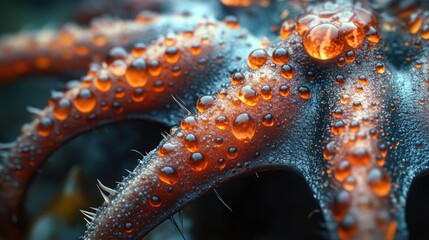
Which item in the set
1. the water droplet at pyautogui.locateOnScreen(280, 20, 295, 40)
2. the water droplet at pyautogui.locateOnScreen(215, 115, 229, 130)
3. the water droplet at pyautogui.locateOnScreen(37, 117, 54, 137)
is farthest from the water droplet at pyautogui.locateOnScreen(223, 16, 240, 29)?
the water droplet at pyautogui.locateOnScreen(37, 117, 54, 137)

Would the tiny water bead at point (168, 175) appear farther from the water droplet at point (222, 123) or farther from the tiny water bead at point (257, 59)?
the tiny water bead at point (257, 59)

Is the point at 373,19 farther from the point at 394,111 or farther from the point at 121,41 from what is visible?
the point at 121,41

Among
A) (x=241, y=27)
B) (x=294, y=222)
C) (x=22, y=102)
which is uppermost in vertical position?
(x=22, y=102)

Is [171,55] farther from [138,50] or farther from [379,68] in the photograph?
[379,68]

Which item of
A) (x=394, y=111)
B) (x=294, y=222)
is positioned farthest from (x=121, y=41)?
(x=394, y=111)

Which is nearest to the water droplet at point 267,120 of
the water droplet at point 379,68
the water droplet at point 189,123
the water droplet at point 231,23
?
the water droplet at point 189,123

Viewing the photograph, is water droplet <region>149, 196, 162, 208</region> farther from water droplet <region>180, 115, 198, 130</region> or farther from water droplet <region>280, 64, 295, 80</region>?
water droplet <region>280, 64, 295, 80</region>
